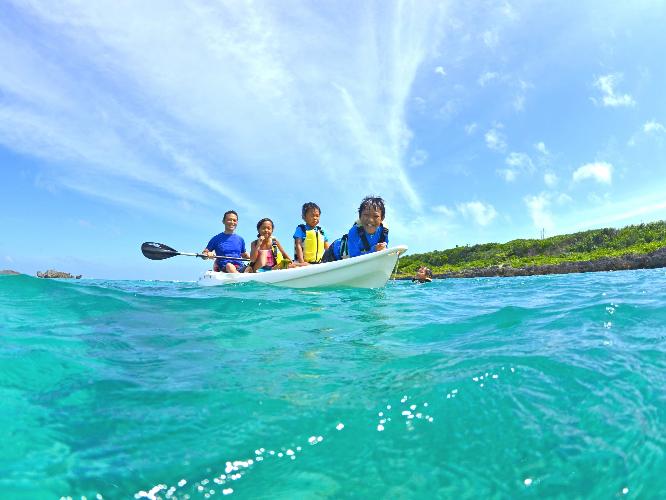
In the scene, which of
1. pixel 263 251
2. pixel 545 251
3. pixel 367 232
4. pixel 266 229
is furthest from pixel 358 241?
pixel 545 251

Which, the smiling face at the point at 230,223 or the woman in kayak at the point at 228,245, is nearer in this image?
the woman in kayak at the point at 228,245

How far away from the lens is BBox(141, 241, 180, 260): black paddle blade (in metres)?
11.6

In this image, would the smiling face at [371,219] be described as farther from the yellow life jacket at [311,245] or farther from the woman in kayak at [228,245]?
the woman in kayak at [228,245]

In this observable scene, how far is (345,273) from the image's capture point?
8.55 metres

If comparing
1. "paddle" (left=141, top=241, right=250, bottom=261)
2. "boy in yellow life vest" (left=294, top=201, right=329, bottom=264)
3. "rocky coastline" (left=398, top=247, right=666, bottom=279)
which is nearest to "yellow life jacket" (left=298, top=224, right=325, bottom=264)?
"boy in yellow life vest" (left=294, top=201, right=329, bottom=264)

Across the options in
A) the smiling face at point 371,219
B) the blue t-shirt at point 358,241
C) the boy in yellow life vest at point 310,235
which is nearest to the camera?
the smiling face at point 371,219

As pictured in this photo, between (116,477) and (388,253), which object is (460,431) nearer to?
(116,477)

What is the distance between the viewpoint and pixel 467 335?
3.86 meters

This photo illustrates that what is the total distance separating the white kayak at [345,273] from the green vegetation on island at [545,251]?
24.4m

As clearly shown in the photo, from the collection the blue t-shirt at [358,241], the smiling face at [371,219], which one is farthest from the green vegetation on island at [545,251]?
the smiling face at [371,219]

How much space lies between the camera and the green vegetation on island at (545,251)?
32281mm

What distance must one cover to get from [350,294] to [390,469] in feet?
19.8

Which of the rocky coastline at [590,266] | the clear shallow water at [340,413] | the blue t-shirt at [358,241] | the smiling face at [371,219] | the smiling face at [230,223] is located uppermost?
the smiling face at [230,223]

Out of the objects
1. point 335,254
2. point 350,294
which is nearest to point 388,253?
point 350,294
